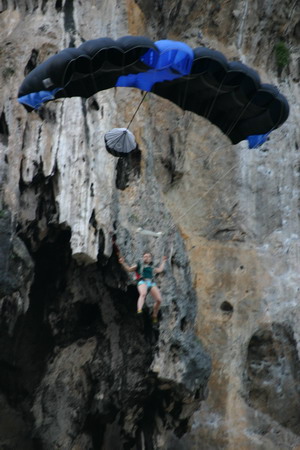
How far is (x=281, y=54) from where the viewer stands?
21.4 meters

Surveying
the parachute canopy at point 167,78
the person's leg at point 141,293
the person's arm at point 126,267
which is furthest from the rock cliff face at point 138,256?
the parachute canopy at point 167,78

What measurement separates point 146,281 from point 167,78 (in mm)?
3156

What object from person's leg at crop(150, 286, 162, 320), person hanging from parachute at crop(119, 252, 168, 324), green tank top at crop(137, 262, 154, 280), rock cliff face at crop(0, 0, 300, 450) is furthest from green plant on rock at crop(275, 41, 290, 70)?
person's leg at crop(150, 286, 162, 320)

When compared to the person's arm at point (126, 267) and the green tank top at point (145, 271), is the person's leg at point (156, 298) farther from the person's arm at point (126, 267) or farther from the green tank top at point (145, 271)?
the person's arm at point (126, 267)

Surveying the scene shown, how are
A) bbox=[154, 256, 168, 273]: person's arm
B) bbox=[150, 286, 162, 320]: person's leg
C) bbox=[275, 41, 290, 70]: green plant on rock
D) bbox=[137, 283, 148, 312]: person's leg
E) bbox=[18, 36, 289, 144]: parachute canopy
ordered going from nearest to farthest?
bbox=[18, 36, 289, 144]: parachute canopy
bbox=[137, 283, 148, 312]: person's leg
bbox=[150, 286, 162, 320]: person's leg
bbox=[154, 256, 168, 273]: person's arm
bbox=[275, 41, 290, 70]: green plant on rock

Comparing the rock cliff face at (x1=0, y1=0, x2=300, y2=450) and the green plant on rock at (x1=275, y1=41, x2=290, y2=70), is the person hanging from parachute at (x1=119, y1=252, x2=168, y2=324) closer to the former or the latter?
the rock cliff face at (x1=0, y1=0, x2=300, y2=450)

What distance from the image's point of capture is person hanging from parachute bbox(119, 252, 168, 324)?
→ 52.6ft

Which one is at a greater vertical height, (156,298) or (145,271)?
(145,271)

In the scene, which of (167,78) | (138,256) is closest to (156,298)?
(138,256)

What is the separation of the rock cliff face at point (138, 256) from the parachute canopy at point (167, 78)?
4.66ft

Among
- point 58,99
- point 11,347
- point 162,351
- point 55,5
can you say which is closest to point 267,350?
point 162,351

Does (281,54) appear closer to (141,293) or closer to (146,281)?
(146,281)

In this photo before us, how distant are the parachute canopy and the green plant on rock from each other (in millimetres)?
4858

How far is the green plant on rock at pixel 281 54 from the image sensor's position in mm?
21375
